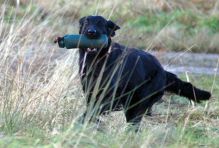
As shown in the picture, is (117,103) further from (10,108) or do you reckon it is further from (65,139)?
(65,139)

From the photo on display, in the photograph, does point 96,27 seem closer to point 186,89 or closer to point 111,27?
point 111,27

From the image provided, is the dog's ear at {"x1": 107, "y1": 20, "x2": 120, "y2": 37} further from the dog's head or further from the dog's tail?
the dog's tail

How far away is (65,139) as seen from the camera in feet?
17.4

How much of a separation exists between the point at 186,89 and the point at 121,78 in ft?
3.17

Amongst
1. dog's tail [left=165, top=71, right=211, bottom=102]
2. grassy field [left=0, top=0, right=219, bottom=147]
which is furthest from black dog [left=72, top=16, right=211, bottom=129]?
grassy field [left=0, top=0, right=219, bottom=147]

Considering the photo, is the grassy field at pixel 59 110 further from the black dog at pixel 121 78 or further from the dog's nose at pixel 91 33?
the dog's nose at pixel 91 33

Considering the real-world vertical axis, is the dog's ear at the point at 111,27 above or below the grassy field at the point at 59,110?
above

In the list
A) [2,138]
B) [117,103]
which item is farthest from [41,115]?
[2,138]

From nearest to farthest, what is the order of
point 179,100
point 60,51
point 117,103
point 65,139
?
point 65,139 → point 117,103 → point 179,100 → point 60,51

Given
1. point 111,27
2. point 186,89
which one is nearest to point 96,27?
point 111,27

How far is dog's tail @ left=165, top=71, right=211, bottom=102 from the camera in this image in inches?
321

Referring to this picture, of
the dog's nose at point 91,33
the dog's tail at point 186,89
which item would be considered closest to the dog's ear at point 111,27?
the dog's nose at point 91,33

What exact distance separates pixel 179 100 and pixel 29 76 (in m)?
2.70

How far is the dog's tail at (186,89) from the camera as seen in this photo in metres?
8.15
